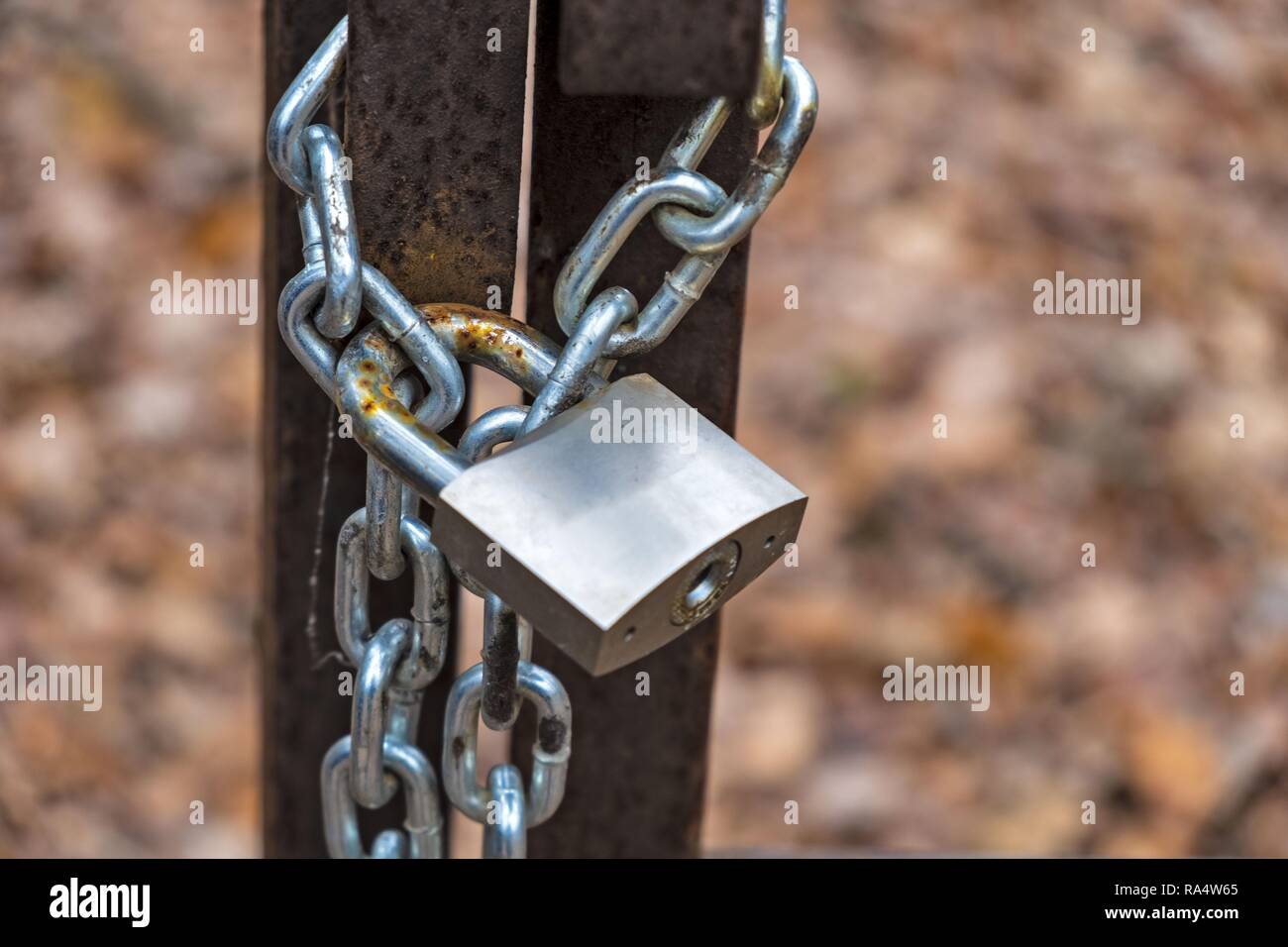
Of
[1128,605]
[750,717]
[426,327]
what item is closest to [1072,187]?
[1128,605]

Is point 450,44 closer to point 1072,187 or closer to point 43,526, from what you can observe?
point 43,526

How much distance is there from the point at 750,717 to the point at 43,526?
97cm

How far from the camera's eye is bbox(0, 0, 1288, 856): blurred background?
67.9 inches

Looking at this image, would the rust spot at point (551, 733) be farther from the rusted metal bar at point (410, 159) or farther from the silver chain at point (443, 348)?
the rusted metal bar at point (410, 159)

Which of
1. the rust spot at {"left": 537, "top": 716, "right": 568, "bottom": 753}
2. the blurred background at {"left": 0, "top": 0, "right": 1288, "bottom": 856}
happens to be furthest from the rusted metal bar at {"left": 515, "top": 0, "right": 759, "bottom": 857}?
the blurred background at {"left": 0, "top": 0, "right": 1288, "bottom": 856}

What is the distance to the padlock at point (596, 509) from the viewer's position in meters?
0.55

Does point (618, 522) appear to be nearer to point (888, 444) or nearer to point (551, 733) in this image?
point (551, 733)

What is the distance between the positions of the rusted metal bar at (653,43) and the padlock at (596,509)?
0.13 m

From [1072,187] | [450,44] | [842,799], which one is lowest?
[842,799]

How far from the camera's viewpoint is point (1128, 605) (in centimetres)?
188

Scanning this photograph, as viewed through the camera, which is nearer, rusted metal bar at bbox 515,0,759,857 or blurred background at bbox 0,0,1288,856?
rusted metal bar at bbox 515,0,759,857

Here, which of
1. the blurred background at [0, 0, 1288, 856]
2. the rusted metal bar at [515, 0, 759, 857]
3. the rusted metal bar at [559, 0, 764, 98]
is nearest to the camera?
the rusted metal bar at [559, 0, 764, 98]

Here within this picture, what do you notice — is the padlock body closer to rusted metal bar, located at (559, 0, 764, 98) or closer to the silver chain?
the silver chain

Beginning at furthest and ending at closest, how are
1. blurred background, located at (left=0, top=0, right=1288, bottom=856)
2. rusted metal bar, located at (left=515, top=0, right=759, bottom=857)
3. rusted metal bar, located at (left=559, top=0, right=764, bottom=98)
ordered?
blurred background, located at (left=0, top=0, right=1288, bottom=856)
rusted metal bar, located at (left=515, top=0, right=759, bottom=857)
rusted metal bar, located at (left=559, top=0, right=764, bottom=98)
